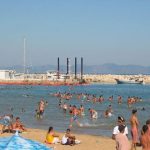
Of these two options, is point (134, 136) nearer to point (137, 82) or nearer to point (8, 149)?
point (8, 149)

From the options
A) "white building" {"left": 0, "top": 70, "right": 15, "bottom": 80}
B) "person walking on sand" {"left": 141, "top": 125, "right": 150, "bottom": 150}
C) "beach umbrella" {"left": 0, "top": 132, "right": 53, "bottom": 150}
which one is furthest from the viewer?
"white building" {"left": 0, "top": 70, "right": 15, "bottom": 80}

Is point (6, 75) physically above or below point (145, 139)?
above

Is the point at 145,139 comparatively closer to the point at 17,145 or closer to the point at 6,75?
the point at 17,145

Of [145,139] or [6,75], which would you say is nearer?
[145,139]

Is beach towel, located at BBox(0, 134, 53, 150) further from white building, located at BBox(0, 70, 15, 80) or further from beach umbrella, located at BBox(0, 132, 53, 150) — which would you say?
white building, located at BBox(0, 70, 15, 80)

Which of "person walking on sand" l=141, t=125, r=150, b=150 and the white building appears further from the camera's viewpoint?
the white building

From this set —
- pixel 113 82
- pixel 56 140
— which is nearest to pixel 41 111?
pixel 56 140

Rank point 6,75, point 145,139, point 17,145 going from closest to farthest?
point 17,145 < point 145,139 < point 6,75

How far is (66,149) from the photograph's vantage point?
17422mm

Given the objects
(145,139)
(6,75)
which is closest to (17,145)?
(145,139)

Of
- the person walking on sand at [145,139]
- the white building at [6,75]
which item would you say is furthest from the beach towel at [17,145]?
the white building at [6,75]

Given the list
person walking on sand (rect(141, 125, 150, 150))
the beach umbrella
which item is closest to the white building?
person walking on sand (rect(141, 125, 150, 150))

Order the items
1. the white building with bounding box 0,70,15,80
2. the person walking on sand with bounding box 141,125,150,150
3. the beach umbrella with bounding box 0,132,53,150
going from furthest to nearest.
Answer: the white building with bounding box 0,70,15,80
the person walking on sand with bounding box 141,125,150,150
the beach umbrella with bounding box 0,132,53,150

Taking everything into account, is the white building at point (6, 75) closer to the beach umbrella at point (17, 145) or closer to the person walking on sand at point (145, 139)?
the person walking on sand at point (145, 139)
